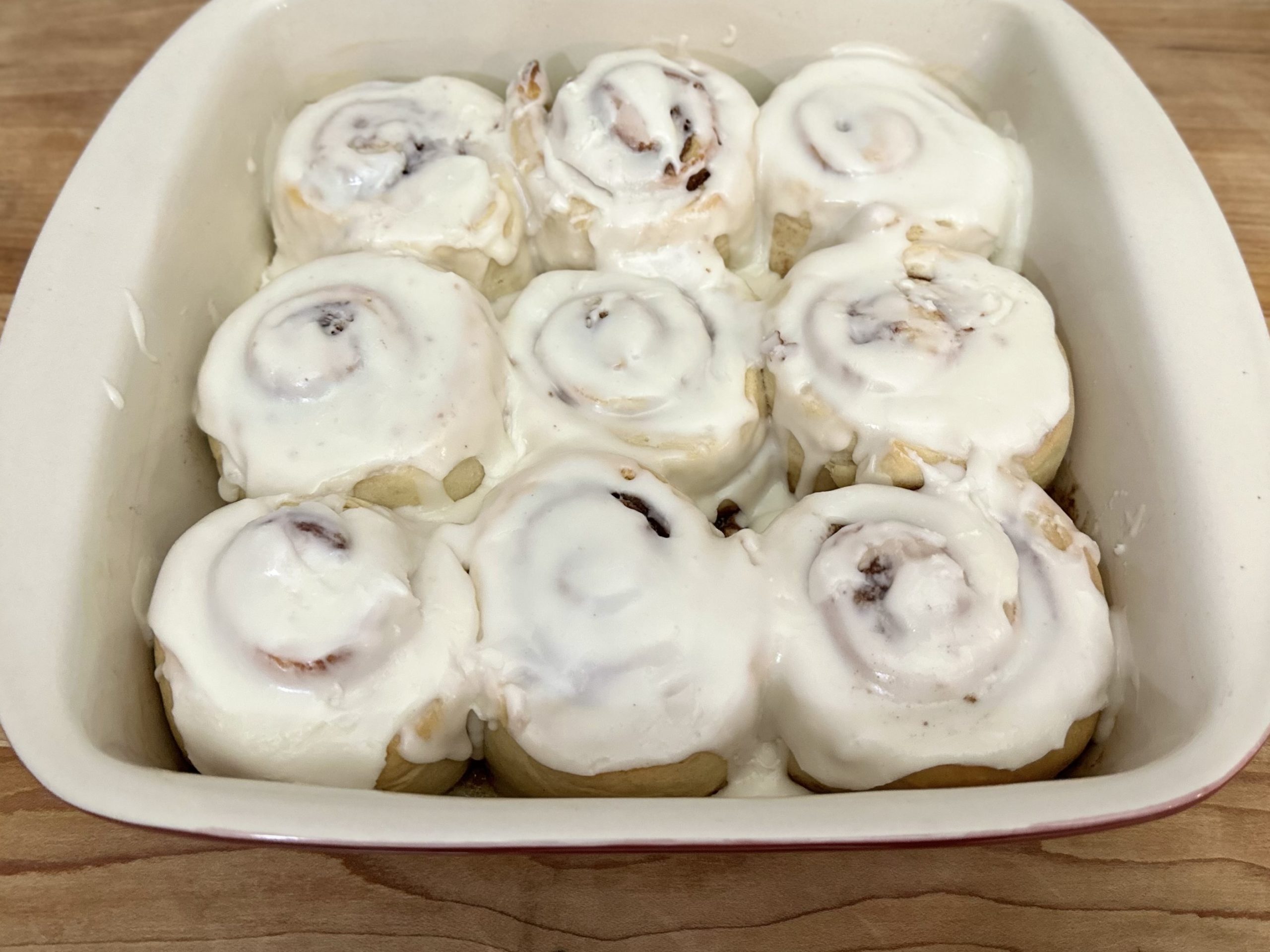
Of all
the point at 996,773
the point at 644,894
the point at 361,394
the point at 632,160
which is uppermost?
the point at 632,160

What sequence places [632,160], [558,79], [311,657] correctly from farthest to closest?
[558,79], [632,160], [311,657]

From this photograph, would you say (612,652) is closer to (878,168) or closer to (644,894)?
(644,894)

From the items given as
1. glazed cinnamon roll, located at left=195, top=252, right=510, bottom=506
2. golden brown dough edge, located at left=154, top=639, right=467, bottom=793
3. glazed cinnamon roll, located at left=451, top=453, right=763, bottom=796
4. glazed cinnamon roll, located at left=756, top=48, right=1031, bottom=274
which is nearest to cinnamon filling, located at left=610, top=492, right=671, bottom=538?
glazed cinnamon roll, located at left=451, top=453, right=763, bottom=796

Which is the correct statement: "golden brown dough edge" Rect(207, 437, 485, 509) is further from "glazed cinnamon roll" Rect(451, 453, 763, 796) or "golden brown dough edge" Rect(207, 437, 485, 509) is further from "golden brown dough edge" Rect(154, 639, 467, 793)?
"golden brown dough edge" Rect(154, 639, 467, 793)

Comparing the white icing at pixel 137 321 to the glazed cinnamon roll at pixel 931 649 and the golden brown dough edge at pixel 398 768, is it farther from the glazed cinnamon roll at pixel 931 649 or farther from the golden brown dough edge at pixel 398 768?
the glazed cinnamon roll at pixel 931 649

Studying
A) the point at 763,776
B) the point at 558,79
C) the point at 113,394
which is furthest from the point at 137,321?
the point at 763,776

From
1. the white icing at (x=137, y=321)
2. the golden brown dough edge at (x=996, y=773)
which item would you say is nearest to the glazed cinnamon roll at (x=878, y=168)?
the golden brown dough edge at (x=996, y=773)
